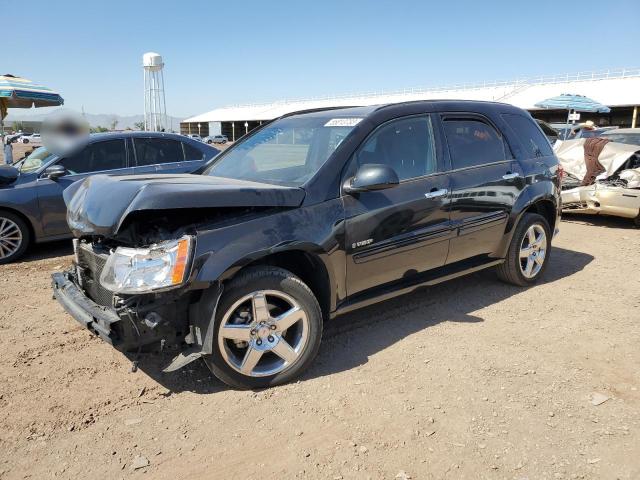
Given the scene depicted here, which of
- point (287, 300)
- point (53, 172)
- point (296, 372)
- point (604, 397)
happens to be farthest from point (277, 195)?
point (53, 172)

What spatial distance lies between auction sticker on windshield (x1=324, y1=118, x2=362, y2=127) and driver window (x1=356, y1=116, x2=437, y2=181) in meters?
0.17

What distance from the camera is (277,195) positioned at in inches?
127

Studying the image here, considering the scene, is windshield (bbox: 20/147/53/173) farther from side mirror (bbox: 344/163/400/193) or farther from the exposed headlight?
side mirror (bbox: 344/163/400/193)

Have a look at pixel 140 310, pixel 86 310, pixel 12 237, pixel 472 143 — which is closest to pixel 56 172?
pixel 12 237

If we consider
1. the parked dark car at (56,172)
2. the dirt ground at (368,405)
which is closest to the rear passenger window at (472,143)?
the dirt ground at (368,405)

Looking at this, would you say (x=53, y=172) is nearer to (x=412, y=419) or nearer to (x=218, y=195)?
(x=218, y=195)

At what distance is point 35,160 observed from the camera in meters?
6.88

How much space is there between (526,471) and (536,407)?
0.65 metres

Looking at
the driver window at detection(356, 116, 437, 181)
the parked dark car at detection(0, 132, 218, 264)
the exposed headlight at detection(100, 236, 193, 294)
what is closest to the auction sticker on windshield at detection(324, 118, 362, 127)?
Answer: the driver window at detection(356, 116, 437, 181)

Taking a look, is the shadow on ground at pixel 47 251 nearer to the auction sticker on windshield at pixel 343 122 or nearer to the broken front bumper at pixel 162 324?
the broken front bumper at pixel 162 324

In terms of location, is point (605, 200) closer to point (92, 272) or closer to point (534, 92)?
point (92, 272)

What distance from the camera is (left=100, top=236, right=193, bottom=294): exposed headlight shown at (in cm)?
280

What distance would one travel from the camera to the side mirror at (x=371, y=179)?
338cm

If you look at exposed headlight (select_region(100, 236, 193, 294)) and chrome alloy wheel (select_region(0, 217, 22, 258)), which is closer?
exposed headlight (select_region(100, 236, 193, 294))
